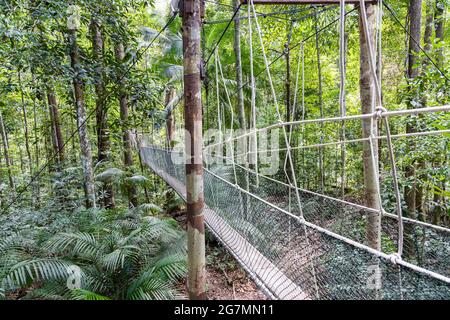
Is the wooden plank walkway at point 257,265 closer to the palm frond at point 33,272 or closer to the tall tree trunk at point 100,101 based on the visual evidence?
the palm frond at point 33,272

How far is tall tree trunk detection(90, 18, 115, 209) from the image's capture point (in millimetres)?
2508

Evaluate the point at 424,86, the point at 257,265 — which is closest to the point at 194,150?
the point at 257,265

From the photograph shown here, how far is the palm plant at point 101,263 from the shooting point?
1823 mm

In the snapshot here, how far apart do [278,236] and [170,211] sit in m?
3.95

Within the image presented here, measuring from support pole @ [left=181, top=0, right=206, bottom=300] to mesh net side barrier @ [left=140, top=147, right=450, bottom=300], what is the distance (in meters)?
0.28

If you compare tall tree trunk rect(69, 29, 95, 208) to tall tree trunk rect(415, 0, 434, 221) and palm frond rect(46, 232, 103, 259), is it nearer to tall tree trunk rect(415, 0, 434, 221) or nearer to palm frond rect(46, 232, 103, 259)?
palm frond rect(46, 232, 103, 259)

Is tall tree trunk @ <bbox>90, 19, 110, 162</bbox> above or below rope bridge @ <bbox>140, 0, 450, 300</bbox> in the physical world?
above

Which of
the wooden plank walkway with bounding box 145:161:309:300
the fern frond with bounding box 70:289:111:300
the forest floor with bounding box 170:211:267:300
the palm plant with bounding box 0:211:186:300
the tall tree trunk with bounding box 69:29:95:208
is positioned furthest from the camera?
the forest floor with bounding box 170:211:267:300

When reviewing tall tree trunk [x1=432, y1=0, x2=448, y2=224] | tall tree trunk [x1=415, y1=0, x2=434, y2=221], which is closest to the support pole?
tall tree trunk [x1=415, y1=0, x2=434, y2=221]

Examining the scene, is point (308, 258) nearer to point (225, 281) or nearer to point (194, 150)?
point (194, 150)

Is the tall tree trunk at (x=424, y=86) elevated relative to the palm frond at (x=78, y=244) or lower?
elevated

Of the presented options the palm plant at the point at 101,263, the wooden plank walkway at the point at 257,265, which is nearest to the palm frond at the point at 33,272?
the palm plant at the point at 101,263
